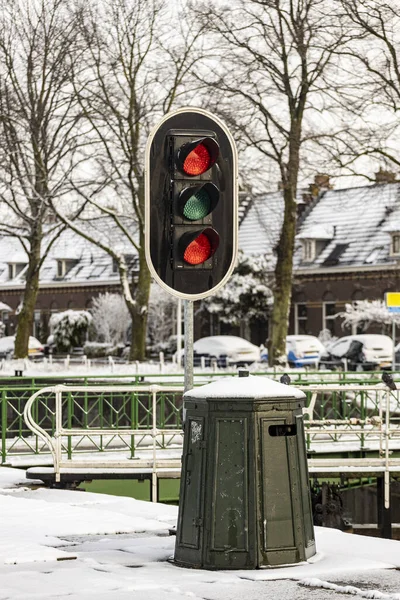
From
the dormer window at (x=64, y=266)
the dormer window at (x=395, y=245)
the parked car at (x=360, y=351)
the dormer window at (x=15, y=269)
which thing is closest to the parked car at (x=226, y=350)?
the parked car at (x=360, y=351)

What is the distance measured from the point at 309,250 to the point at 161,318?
383 inches

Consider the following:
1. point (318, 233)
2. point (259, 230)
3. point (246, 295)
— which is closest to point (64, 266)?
point (259, 230)

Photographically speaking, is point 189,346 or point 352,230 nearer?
point 189,346

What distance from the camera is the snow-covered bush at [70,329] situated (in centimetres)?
6775

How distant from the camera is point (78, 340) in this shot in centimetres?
6894

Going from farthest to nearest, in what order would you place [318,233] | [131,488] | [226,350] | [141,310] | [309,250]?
[309,250] → [318,233] → [226,350] → [141,310] → [131,488]

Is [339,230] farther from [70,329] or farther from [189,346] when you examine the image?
[189,346]

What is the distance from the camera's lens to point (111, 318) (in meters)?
72.2

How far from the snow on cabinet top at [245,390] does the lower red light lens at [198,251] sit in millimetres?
978

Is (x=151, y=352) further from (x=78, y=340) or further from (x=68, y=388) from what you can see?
(x=68, y=388)

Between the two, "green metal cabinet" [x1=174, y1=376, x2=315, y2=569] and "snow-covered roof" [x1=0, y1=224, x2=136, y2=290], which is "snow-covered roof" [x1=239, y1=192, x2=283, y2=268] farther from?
"green metal cabinet" [x1=174, y1=376, x2=315, y2=569]

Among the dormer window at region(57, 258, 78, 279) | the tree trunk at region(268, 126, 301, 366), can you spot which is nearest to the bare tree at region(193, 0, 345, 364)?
the tree trunk at region(268, 126, 301, 366)

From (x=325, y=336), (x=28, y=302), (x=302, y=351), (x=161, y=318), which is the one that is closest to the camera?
(x=28, y=302)

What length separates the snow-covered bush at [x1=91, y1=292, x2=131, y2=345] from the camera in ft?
236
